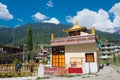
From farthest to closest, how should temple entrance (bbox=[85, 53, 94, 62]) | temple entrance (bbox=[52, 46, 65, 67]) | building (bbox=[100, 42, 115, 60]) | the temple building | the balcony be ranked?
building (bbox=[100, 42, 115, 60]) → temple entrance (bbox=[52, 46, 65, 67]) → the balcony → temple entrance (bbox=[85, 53, 94, 62]) → the temple building

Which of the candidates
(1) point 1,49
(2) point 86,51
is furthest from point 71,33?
(1) point 1,49

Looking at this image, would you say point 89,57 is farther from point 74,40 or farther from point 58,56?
point 58,56

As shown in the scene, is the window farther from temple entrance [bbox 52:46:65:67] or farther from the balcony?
the balcony

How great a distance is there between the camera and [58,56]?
31062 millimetres

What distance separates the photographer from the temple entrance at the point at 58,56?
30.6 meters

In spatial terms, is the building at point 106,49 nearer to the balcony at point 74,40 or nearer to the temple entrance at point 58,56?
the temple entrance at point 58,56

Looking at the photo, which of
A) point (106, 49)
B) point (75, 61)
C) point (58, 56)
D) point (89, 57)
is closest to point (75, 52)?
A: point (75, 61)

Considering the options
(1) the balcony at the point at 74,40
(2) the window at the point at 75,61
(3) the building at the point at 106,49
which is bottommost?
(2) the window at the point at 75,61

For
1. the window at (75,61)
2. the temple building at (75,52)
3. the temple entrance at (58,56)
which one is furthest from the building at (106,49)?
the window at (75,61)

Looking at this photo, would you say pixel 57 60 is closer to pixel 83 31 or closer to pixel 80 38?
pixel 80 38

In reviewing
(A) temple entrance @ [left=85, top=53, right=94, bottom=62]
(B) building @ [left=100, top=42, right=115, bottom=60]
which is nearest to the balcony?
(A) temple entrance @ [left=85, top=53, right=94, bottom=62]

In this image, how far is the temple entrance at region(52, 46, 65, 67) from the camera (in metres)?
30.6

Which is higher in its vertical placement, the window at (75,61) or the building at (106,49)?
the building at (106,49)

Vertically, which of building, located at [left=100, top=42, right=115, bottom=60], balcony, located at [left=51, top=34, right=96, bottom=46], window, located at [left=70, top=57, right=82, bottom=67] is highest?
building, located at [left=100, top=42, right=115, bottom=60]
